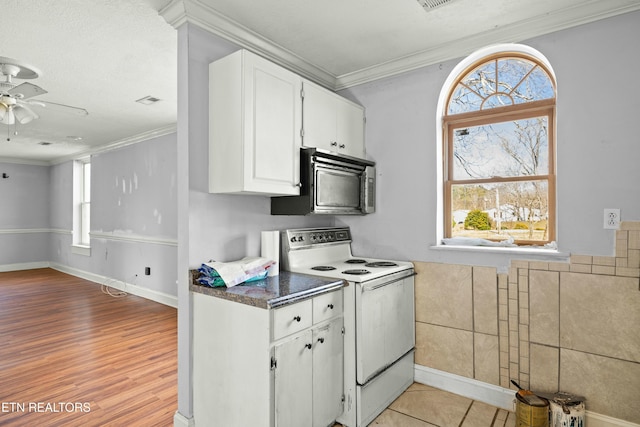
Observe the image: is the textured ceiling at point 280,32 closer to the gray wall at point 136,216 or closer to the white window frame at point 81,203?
the gray wall at point 136,216

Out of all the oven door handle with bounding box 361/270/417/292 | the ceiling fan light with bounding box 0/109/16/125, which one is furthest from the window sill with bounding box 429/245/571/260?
the ceiling fan light with bounding box 0/109/16/125

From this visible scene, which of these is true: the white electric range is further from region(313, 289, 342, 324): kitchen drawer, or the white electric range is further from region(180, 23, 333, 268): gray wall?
region(180, 23, 333, 268): gray wall

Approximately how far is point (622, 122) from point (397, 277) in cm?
163

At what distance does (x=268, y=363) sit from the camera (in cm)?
173

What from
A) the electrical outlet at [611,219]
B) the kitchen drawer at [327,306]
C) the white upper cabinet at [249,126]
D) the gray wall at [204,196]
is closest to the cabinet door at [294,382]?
the kitchen drawer at [327,306]

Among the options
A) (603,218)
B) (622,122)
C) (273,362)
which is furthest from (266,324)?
(622,122)

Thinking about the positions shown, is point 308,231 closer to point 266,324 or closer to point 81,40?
point 266,324

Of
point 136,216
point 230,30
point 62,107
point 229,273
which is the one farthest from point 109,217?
point 229,273

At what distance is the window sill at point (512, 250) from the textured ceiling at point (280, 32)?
1412 mm

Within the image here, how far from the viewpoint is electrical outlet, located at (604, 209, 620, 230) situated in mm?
2115

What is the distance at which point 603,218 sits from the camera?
84.9 inches

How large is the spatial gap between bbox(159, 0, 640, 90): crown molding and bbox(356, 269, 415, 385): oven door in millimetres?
1643

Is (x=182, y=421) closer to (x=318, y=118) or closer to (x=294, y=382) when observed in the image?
(x=294, y=382)

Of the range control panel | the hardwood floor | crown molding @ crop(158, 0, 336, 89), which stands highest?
crown molding @ crop(158, 0, 336, 89)
